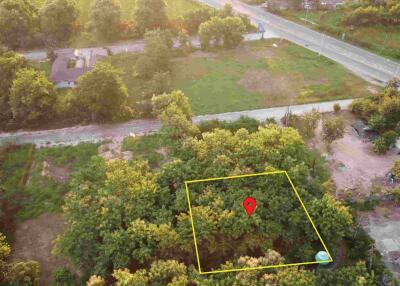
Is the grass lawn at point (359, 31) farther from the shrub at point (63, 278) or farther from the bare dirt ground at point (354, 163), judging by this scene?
the shrub at point (63, 278)

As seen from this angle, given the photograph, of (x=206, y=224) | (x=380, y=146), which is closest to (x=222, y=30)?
(x=380, y=146)

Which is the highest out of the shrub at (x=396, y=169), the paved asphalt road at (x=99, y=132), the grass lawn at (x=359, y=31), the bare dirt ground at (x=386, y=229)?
the grass lawn at (x=359, y=31)

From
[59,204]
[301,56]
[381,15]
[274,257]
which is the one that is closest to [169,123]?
[59,204]

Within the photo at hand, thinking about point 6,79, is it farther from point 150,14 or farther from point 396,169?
point 396,169

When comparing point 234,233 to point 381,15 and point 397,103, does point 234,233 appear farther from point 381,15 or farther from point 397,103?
point 381,15

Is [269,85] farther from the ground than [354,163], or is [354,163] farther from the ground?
[269,85]

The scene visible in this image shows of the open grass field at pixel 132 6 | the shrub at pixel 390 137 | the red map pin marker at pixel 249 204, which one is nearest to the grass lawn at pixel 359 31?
the open grass field at pixel 132 6

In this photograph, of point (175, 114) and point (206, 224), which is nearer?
point (206, 224)
